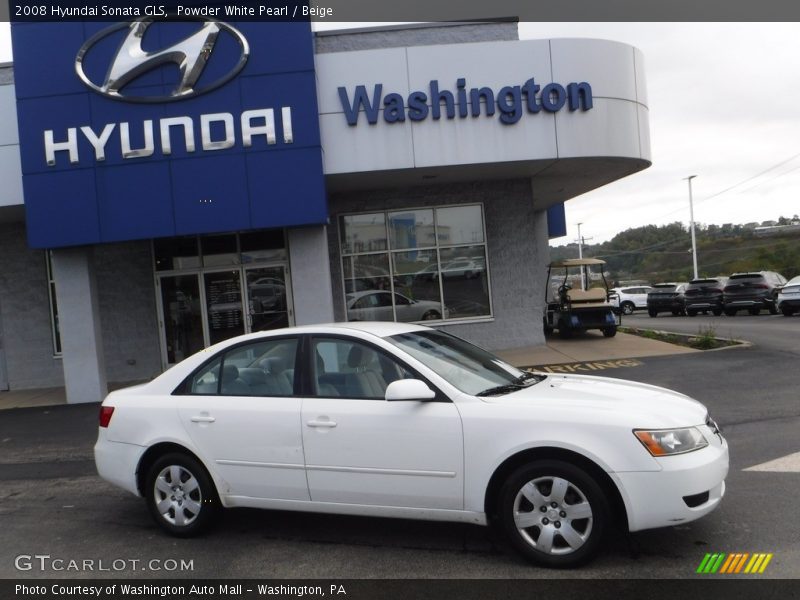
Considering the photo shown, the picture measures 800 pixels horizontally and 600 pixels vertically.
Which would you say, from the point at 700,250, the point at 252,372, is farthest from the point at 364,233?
the point at 700,250

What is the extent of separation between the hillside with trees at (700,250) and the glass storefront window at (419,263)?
45.9 metres

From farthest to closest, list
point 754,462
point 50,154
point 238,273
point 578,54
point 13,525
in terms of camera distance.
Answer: point 238,273 → point 578,54 → point 50,154 → point 754,462 → point 13,525

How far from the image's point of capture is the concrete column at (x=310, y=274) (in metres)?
12.7

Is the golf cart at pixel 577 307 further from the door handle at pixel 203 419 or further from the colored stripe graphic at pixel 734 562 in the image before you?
the door handle at pixel 203 419

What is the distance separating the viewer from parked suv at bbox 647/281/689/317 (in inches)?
1222

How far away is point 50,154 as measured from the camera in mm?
12445

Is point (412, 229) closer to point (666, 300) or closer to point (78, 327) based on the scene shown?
point (78, 327)

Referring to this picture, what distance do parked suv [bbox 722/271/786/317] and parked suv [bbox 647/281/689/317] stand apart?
12.3ft

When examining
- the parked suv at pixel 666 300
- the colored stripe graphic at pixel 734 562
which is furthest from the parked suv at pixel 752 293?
the colored stripe graphic at pixel 734 562

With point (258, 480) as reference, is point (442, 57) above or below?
above

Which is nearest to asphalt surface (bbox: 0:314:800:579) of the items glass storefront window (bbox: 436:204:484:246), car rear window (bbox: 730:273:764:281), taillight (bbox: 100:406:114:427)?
taillight (bbox: 100:406:114:427)

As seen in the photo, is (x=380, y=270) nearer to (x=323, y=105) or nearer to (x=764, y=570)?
(x=323, y=105)
